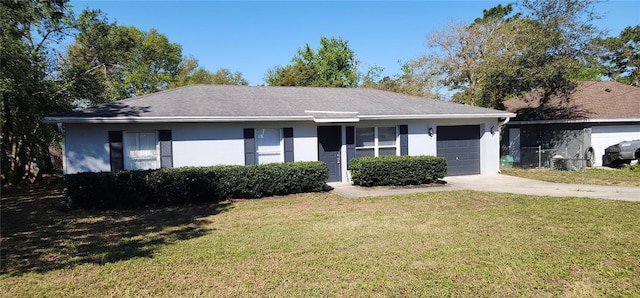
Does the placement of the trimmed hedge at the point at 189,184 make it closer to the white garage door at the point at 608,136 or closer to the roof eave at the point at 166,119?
the roof eave at the point at 166,119

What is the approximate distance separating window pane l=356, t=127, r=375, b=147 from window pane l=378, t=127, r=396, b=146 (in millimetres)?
308

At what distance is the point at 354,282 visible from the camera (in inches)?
173

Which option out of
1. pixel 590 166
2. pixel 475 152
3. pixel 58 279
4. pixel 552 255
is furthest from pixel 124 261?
pixel 590 166

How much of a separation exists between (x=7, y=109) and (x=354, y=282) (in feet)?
49.8

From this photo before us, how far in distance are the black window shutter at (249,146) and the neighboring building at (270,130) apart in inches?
1.2

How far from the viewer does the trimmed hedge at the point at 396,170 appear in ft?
38.7

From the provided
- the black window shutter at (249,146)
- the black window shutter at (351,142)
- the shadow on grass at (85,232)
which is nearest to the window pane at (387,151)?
the black window shutter at (351,142)

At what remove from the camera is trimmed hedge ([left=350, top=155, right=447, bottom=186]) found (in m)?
11.8

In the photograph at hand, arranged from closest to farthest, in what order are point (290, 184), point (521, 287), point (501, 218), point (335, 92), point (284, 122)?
point (521, 287) < point (501, 218) < point (290, 184) < point (284, 122) < point (335, 92)

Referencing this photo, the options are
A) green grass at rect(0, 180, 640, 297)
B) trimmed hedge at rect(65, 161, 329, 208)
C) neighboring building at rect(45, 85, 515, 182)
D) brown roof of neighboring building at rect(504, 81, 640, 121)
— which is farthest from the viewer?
brown roof of neighboring building at rect(504, 81, 640, 121)

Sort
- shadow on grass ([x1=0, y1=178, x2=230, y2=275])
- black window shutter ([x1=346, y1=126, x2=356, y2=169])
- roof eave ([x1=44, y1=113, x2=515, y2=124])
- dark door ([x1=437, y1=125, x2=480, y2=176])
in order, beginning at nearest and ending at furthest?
1. shadow on grass ([x1=0, y1=178, x2=230, y2=275])
2. roof eave ([x1=44, y1=113, x2=515, y2=124])
3. black window shutter ([x1=346, y1=126, x2=356, y2=169])
4. dark door ([x1=437, y1=125, x2=480, y2=176])

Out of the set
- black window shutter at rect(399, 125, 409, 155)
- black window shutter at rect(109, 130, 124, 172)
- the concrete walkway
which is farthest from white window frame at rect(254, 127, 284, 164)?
black window shutter at rect(399, 125, 409, 155)

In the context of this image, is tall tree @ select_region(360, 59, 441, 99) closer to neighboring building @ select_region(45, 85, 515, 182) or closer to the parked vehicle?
the parked vehicle

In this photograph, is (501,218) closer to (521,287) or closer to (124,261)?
(521,287)
